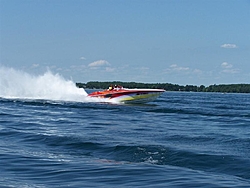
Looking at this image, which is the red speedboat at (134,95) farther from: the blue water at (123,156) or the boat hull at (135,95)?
the blue water at (123,156)

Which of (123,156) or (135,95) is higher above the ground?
(135,95)

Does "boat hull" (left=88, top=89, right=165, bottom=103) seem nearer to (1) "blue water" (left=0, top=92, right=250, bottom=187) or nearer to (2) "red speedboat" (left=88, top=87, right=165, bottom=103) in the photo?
(2) "red speedboat" (left=88, top=87, right=165, bottom=103)

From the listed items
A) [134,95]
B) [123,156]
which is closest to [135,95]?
[134,95]

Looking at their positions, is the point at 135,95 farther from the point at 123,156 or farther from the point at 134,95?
the point at 123,156

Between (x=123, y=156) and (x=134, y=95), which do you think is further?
(x=134, y=95)

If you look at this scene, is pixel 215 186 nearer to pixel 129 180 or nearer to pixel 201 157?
pixel 129 180

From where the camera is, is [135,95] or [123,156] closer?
[123,156]

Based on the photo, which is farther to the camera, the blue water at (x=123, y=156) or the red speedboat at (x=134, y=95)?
the red speedboat at (x=134, y=95)

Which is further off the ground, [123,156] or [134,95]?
[134,95]

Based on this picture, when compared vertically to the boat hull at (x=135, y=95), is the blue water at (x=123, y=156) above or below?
below

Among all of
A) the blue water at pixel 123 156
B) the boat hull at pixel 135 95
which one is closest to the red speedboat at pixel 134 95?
the boat hull at pixel 135 95

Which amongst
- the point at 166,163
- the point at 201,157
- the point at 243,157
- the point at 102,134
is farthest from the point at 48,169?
the point at 102,134

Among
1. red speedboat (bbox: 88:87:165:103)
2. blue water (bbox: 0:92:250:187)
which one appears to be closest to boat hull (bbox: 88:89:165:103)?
red speedboat (bbox: 88:87:165:103)

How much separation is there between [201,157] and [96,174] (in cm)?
415
